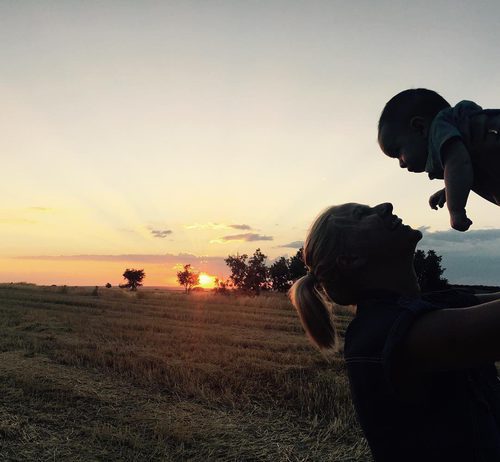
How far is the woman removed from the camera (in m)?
1.17

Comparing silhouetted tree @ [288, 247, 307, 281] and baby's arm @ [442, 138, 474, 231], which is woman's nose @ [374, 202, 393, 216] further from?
silhouetted tree @ [288, 247, 307, 281]

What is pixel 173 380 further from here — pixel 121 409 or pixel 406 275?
pixel 406 275

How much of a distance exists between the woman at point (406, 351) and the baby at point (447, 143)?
88 cm

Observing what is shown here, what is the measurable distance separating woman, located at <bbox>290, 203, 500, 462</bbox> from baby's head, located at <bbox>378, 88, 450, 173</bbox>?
1.46m

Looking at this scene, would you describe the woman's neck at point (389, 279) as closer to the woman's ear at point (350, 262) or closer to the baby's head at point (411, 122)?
the woman's ear at point (350, 262)

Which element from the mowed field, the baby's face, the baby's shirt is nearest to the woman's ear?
the baby's shirt

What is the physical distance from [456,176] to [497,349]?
1386 mm

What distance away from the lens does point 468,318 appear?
1.15 m

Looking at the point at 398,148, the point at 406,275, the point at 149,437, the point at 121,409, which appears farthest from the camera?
the point at 121,409

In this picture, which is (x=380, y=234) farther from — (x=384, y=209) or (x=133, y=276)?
(x=133, y=276)

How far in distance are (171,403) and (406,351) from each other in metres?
5.16

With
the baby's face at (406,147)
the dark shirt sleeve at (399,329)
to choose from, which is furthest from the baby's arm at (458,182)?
the dark shirt sleeve at (399,329)

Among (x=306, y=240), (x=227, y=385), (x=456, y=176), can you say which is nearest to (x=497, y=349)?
(x=306, y=240)

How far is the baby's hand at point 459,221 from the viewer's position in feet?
7.31
